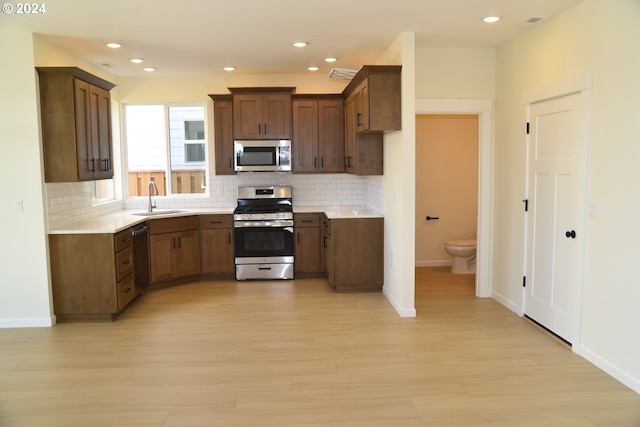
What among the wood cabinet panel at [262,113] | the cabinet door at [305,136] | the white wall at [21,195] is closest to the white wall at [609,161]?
the cabinet door at [305,136]

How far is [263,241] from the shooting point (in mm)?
6785

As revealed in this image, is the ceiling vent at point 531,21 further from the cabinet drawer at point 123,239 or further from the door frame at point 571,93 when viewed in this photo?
the cabinet drawer at point 123,239

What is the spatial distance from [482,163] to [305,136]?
8.14ft

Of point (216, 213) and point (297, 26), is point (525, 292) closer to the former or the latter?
point (297, 26)

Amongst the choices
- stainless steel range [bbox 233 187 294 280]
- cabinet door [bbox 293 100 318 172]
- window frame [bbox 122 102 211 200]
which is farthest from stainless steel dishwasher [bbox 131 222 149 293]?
cabinet door [bbox 293 100 318 172]

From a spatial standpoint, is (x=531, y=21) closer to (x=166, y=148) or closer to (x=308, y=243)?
(x=308, y=243)

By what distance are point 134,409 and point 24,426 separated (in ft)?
2.09

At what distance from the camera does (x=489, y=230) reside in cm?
579

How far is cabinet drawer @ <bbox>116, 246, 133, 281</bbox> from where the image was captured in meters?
5.17

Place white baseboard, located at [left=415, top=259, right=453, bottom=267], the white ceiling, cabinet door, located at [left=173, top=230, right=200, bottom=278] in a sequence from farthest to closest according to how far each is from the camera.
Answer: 1. white baseboard, located at [left=415, top=259, right=453, bottom=267]
2. cabinet door, located at [left=173, top=230, right=200, bottom=278]
3. the white ceiling

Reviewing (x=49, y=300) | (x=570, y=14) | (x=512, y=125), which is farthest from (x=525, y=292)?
(x=49, y=300)

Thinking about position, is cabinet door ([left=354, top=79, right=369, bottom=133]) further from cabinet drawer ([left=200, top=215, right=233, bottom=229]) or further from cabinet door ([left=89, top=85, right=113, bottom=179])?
cabinet door ([left=89, top=85, right=113, bottom=179])

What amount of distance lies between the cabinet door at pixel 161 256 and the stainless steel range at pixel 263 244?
2.84ft

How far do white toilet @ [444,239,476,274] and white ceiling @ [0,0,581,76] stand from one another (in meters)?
2.70
